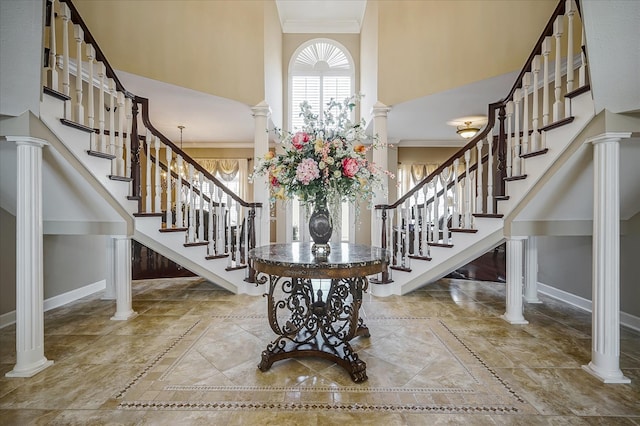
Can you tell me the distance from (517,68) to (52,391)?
5.06 meters

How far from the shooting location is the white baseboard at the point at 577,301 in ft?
9.91

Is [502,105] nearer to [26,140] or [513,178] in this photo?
[513,178]

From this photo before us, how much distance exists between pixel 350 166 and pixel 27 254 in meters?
2.25

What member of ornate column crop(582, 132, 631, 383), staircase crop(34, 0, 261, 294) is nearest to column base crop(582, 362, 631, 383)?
ornate column crop(582, 132, 631, 383)

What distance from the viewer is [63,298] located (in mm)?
3789

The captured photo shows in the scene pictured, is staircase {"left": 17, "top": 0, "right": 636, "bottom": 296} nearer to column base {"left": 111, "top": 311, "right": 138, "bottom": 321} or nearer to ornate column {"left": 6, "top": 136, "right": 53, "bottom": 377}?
ornate column {"left": 6, "top": 136, "right": 53, "bottom": 377}

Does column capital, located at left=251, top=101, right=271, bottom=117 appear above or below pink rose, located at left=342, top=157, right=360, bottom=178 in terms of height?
above

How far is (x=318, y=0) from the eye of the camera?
594cm

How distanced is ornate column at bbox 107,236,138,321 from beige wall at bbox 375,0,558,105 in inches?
147

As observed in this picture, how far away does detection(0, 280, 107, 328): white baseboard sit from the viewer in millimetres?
3080

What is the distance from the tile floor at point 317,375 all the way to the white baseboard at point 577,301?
24 cm

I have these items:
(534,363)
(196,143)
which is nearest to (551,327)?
(534,363)

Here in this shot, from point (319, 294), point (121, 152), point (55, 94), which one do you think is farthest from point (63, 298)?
point (319, 294)

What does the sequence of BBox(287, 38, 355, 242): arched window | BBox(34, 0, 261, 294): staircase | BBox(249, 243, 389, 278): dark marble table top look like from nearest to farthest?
BBox(249, 243, 389, 278): dark marble table top
BBox(34, 0, 261, 294): staircase
BBox(287, 38, 355, 242): arched window
